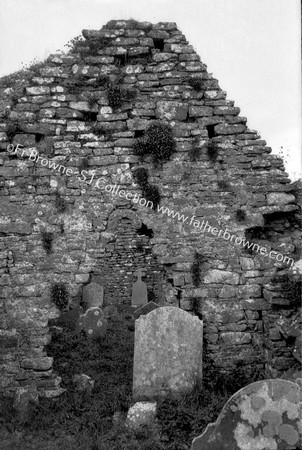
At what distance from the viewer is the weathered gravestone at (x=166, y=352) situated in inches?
295

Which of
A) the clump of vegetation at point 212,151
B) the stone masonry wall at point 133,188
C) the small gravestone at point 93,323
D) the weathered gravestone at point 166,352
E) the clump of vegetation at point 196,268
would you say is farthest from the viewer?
the small gravestone at point 93,323

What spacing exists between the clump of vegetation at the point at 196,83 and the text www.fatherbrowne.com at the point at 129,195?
2.16 m

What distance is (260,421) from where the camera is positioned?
5.07m

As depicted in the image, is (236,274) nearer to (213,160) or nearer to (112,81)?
(213,160)

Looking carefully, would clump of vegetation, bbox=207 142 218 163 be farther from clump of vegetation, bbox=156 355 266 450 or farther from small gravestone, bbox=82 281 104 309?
small gravestone, bbox=82 281 104 309

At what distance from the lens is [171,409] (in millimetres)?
6941

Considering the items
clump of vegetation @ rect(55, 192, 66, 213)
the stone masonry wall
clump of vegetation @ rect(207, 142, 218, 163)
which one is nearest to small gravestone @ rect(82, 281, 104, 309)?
the stone masonry wall

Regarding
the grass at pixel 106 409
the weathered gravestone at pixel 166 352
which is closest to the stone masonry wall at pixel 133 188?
the grass at pixel 106 409

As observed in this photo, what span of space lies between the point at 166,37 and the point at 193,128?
5.71 ft

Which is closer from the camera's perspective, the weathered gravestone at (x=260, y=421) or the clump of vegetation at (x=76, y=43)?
the weathered gravestone at (x=260, y=421)

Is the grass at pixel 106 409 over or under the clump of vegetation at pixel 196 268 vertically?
under

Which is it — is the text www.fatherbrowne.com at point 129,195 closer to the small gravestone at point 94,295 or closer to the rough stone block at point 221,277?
the rough stone block at point 221,277

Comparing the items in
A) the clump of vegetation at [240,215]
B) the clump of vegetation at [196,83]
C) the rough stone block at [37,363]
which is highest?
the clump of vegetation at [196,83]

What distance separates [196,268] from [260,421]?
362 centimetres
